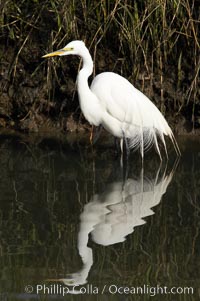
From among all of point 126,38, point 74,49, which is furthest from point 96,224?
point 126,38

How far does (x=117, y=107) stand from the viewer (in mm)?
6711

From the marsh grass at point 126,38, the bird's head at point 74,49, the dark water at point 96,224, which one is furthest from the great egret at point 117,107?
the marsh grass at point 126,38

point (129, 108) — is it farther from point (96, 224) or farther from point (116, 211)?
point (96, 224)

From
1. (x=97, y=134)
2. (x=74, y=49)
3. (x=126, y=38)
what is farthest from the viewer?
(x=126, y=38)

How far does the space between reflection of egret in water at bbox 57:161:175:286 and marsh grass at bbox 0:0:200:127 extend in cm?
131

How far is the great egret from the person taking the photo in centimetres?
664

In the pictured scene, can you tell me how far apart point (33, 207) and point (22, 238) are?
2.03 ft

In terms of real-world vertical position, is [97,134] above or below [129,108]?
below

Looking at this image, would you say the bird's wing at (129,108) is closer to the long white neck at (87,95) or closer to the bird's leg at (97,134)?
the long white neck at (87,95)

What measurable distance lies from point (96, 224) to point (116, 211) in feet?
1.09

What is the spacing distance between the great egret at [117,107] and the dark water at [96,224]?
0.71 ft

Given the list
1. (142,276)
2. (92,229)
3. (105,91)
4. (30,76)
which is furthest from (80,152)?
(142,276)

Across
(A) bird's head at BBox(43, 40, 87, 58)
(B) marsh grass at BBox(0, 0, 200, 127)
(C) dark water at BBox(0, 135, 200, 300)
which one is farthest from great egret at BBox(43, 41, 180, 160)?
(B) marsh grass at BBox(0, 0, 200, 127)

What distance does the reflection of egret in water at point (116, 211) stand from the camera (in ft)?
15.0
